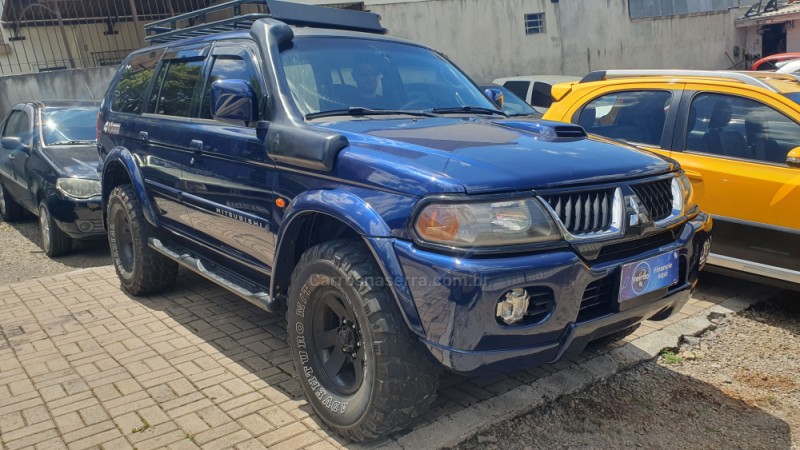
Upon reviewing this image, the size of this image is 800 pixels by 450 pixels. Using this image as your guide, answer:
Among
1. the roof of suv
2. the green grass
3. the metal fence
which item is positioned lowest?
the green grass

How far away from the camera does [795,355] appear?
4.13 metres

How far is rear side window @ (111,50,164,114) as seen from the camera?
16.9 feet

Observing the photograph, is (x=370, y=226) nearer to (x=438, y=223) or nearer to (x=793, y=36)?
(x=438, y=223)

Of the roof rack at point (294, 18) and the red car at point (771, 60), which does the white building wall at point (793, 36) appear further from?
the roof rack at point (294, 18)

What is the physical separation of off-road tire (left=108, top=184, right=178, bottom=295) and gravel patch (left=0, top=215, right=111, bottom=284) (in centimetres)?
139

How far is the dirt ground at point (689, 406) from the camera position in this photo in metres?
3.21

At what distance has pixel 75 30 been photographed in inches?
558

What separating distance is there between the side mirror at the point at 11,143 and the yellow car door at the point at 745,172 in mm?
7013

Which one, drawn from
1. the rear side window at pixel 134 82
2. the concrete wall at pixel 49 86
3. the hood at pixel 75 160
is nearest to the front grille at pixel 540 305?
the rear side window at pixel 134 82

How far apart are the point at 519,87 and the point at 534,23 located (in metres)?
6.21

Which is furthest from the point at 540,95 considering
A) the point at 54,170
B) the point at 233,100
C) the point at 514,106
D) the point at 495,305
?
the point at 495,305

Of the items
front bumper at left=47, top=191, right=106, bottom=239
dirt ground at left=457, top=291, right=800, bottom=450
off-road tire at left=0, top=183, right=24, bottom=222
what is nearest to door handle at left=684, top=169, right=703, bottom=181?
dirt ground at left=457, top=291, right=800, bottom=450

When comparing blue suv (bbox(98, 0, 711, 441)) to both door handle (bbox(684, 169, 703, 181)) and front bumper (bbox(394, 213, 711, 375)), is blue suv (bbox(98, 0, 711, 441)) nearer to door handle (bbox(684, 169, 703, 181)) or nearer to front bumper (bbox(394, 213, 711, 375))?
front bumper (bbox(394, 213, 711, 375))

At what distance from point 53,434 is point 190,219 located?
5.23ft
